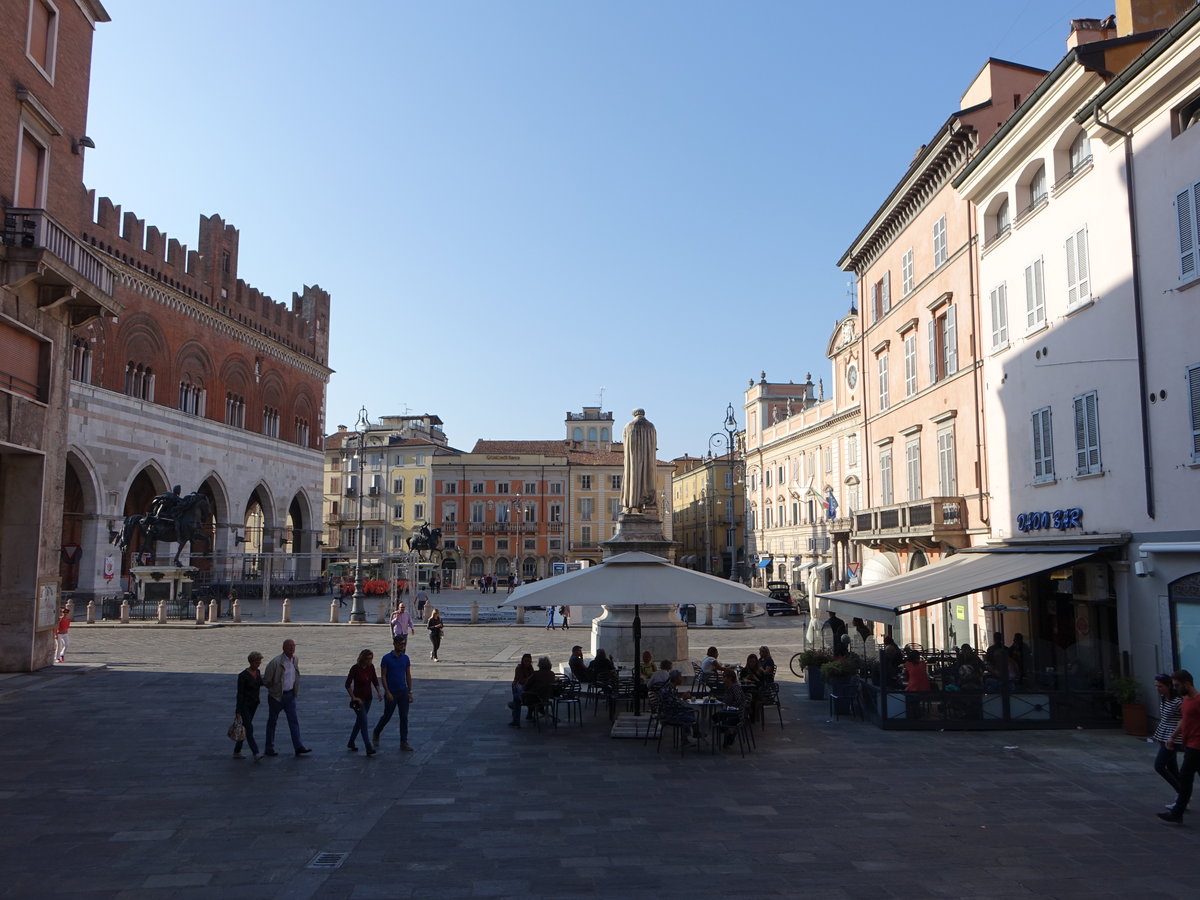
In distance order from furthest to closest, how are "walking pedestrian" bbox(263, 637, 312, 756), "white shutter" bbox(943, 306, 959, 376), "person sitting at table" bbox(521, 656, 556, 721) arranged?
"white shutter" bbox(943, 306, 959, 376)
"person sitting at table" bbox(521, 656, 556, 721)
"walking pedestrian" bbox(263, 637, 312, 756)

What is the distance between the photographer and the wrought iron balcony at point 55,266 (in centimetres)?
1759

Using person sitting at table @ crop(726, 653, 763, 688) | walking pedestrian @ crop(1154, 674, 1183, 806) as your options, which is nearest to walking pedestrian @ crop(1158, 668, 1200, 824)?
walking pedestrian @ crop(1154, 674, 1183, 806)

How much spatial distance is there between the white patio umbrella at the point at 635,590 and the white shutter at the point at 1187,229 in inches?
292

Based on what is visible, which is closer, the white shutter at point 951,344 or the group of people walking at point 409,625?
the group of people walking at point 409,625

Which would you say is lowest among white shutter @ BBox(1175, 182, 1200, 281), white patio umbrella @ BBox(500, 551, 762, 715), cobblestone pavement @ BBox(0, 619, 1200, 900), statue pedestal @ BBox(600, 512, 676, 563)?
cobblestone pavement @ BBox(0, 619, 1200, 900)

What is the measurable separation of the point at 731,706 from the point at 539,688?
9.88ft

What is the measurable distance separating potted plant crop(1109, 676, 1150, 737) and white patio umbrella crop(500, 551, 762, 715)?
18.1 ft

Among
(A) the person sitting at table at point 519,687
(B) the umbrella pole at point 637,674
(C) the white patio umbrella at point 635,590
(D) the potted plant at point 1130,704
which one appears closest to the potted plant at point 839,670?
(C) the white patio umbrella at point 635,590

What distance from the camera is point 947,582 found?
15.5m

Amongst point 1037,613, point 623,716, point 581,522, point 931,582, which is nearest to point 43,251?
point 623,716

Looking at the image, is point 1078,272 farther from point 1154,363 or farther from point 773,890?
point 773,890

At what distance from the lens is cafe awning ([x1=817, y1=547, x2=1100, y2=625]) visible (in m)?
14.2

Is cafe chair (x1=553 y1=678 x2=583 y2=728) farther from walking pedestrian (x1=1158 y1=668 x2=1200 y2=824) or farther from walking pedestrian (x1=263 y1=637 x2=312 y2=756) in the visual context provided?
walking pedestrian (x1=1158 y1=668 x2=1200 y2=824)

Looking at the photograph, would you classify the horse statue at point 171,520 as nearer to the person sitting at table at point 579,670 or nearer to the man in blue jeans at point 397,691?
the person sitting at table at point 579,670
